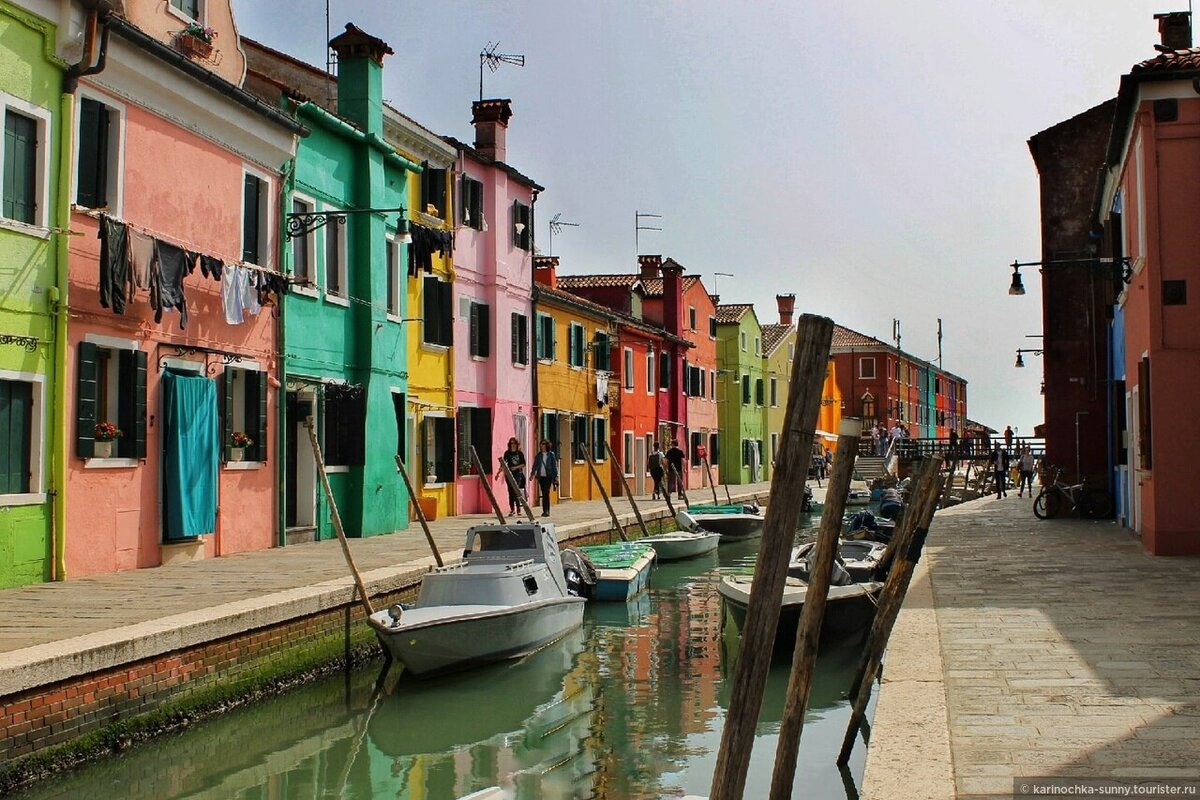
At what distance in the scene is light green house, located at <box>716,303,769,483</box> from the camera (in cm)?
5162

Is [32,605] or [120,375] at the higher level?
[120,375]

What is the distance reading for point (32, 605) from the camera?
1122 centimetres

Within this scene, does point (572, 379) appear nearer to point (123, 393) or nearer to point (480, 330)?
point (480, 330)


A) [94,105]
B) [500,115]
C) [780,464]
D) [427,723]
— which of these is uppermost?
[500,115]

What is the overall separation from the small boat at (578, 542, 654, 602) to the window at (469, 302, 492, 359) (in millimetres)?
7158

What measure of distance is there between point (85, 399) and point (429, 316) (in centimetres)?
1157

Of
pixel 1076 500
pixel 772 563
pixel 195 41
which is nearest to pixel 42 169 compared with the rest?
pixel 195 41

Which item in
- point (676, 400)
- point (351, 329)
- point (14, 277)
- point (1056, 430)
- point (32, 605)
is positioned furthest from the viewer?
point (676, 400)

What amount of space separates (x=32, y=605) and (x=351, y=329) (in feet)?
33.4

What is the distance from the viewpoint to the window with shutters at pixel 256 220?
58.4ft

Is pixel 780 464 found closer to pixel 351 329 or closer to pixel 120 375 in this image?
pixel 120 375

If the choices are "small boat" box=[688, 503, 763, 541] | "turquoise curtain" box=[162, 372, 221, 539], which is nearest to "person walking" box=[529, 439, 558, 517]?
"small boat" box=[688, 503, 763, 541]

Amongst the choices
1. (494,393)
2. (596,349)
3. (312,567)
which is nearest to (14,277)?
(312,567)

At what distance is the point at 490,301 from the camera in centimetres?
2806
